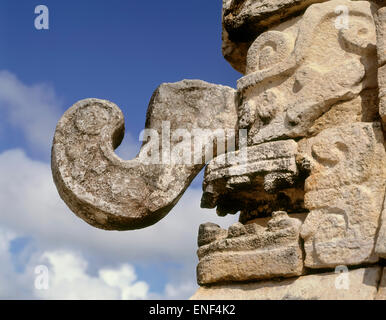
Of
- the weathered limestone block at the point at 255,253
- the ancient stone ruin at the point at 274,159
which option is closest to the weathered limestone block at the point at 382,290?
the ancient stone ruin at the point at 274,159

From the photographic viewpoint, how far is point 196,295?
10.4ft

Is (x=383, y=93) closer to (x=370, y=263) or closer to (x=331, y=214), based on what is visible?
(x=331, y=214)

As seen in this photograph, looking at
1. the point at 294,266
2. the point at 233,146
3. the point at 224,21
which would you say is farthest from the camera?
the point at 224,21

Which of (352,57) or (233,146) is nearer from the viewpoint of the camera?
(352,57)

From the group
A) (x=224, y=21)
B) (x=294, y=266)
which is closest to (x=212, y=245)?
(x=294, y=266)

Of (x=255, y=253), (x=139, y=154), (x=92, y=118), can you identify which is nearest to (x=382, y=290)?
(x=255, y=253)

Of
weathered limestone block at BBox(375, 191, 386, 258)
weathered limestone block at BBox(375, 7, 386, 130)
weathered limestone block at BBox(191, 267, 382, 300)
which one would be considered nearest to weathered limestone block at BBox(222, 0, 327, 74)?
weathered limestone block at BBox(375, 7, 386, 130)

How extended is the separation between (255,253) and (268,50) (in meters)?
1.33

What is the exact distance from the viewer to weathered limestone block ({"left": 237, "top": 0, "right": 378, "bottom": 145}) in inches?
121

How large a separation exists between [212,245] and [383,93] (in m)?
1.27

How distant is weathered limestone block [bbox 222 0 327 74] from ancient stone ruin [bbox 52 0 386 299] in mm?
10

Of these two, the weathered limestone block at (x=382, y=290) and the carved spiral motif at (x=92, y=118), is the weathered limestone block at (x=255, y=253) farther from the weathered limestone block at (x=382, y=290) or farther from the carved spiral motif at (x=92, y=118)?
the carved spiral motif at (x=92, y=118)

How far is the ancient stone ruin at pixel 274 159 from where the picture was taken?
2.79 m
